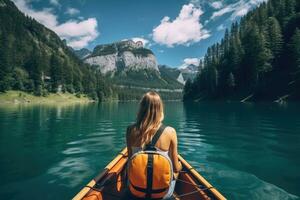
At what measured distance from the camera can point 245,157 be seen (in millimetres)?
14258

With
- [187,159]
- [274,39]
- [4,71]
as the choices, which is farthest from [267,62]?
[4,71]

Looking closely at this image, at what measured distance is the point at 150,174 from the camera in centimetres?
471

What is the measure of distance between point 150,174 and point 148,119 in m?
1.18

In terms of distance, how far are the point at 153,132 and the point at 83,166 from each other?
9.00m

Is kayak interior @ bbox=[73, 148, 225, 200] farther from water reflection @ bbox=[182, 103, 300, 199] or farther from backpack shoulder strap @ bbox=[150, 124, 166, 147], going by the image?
water reflection @ bbox=[182, 103, 300, 199]

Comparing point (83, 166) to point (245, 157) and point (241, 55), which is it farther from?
point (241, 55)

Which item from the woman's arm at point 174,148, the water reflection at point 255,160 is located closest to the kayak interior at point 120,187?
the woman's arm at point 174,148

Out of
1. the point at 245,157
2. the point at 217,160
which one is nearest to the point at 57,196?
the point at 217,160

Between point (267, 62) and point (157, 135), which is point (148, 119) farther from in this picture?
point (267, 62)

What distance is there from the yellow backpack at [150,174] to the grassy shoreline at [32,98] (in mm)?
100086

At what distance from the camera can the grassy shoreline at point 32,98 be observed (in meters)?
92.7

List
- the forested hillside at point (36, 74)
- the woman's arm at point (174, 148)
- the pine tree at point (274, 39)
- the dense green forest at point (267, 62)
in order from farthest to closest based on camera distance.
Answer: the forested hillside at point (36, 74), the pine tree at point (274, 39), the dense green forest at point (267, 62), the woman's arm at point (174, 148)

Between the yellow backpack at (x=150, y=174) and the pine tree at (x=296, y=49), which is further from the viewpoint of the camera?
the pine tree at (x=296, y=49)

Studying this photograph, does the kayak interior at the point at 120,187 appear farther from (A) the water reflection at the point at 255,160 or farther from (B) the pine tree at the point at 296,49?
(B) the pine tree at the point at 296,49
